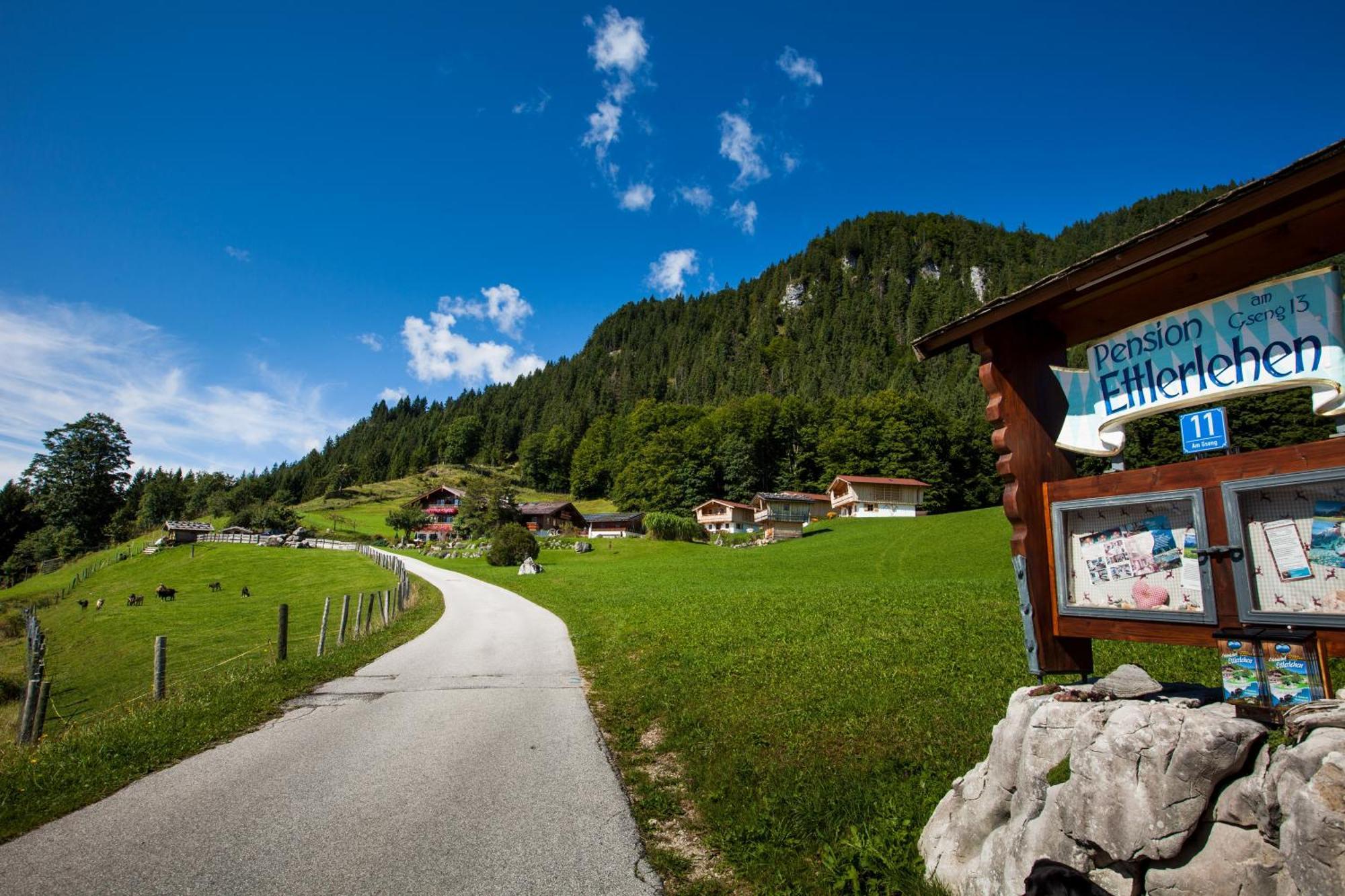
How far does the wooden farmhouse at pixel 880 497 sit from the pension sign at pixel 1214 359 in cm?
7635

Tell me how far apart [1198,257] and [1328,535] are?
194 centimetres

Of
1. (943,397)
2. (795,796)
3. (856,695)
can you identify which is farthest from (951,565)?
(943,397)

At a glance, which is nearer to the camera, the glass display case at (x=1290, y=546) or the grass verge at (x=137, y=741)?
the glass display case at (x=1290, y=546)

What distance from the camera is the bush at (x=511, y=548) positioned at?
176 feet

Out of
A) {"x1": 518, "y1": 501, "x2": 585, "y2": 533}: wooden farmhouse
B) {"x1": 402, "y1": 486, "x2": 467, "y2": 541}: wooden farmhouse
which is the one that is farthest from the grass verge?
{"x1": 402, "y1": 486, "x2": 467, "y2": 541}: wooden farmhouse

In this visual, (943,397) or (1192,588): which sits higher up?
(943,397)

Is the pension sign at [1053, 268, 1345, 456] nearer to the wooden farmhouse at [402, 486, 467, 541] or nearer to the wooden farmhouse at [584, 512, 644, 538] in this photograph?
the wooden farmhouse at [584, 512, 644, 538]

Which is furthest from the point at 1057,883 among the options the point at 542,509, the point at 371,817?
the point at 542,509

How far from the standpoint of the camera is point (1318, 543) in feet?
11.2

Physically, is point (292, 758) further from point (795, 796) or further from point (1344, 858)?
point (1344, 858)

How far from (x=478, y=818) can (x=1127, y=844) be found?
17.0ft

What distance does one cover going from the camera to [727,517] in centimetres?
8869

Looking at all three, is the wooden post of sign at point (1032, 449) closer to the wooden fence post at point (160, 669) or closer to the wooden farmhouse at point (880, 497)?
the wooden fence post at point (160, 669)

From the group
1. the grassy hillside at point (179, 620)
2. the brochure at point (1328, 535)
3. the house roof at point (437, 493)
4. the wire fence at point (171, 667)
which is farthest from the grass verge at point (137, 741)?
the house roof at point (437, 493)
